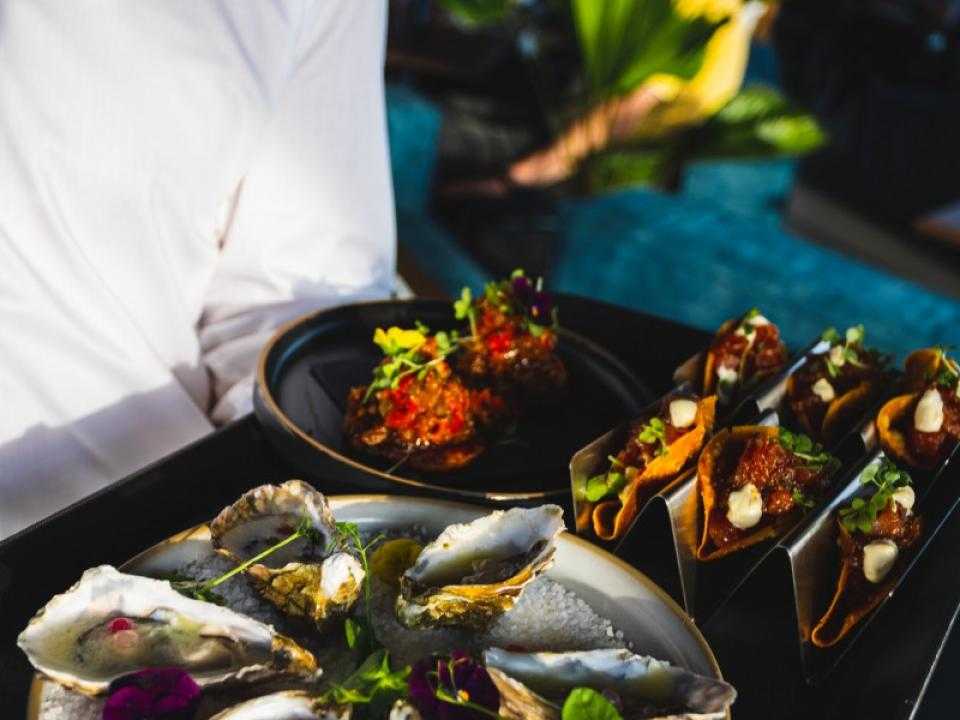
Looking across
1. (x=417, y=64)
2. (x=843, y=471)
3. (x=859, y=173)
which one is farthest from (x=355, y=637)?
(x=859, y=173)

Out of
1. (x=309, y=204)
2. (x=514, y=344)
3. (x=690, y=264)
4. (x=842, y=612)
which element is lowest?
(x=690, y=264)

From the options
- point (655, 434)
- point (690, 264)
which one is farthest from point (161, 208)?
point (690, 264)

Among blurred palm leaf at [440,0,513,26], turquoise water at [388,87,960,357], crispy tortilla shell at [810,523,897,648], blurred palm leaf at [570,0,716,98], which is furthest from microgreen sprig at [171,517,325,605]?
blurred palm leaf at [570,0,716,98]

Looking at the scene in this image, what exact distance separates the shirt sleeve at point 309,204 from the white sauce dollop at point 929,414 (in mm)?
873

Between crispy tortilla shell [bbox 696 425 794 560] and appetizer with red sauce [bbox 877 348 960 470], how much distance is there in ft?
0.61

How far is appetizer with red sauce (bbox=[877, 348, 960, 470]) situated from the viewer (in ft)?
3.49

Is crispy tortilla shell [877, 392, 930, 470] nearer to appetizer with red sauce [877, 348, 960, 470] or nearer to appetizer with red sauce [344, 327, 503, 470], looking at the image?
appetizer with red sauce [877, 348, 960, 470]

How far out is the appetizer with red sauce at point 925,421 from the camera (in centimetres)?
106

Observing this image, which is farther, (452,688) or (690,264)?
(690,264)

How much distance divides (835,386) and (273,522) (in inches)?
29.5

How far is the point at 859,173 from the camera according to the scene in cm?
491

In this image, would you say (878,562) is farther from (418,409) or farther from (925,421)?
(418,409)

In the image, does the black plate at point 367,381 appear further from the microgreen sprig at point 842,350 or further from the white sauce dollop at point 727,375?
the microgreen sprig at point 842,350

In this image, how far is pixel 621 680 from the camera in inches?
28.0
